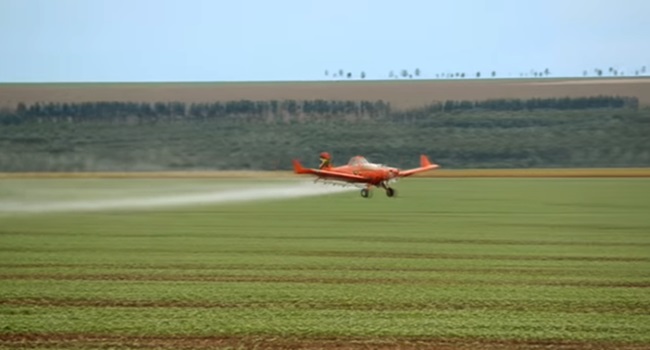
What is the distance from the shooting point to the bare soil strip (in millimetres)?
11984

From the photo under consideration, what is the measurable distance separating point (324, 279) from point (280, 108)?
281 feet

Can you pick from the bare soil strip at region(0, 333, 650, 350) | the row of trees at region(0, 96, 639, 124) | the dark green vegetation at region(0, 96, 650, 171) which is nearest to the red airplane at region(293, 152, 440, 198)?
the bare soil strip at region(0, 333, 650, 350)

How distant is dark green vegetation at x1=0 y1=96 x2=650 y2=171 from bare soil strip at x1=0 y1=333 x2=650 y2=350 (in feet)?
204

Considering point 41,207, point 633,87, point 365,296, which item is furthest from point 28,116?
point 365,296

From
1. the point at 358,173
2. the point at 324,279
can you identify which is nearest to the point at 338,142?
the point at 358,173

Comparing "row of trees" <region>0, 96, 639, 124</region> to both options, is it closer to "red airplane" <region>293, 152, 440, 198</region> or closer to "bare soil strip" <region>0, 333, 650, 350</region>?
"red airplane" <region>293, 152, 440, 198</region>

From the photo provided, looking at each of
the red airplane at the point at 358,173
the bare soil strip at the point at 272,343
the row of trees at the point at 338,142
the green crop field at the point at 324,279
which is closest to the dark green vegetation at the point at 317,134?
the row of trees at the point at 338,142

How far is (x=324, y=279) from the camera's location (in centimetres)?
1730

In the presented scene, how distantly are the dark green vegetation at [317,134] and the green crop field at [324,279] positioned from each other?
144ft

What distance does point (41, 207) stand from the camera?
3381 cm

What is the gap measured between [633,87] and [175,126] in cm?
5001

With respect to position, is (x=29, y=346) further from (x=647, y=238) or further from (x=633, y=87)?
(x=633, y=87)

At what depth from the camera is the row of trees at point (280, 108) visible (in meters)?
92.0

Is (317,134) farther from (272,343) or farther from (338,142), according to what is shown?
A: (272,343)
